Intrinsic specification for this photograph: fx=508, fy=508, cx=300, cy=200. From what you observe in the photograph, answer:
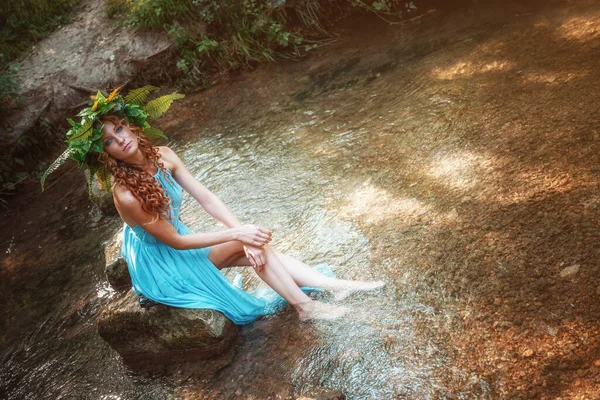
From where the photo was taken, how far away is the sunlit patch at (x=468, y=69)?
18.3ft

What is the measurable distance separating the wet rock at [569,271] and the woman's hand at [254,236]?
1825mm

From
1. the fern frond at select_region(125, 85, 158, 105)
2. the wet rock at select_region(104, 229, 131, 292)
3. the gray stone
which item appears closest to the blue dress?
the fern frond at select_region(125, 85, 158, 105)

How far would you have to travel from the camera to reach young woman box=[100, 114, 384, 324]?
Answer: 3232 mm

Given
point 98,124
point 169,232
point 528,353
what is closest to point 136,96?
point 98,124

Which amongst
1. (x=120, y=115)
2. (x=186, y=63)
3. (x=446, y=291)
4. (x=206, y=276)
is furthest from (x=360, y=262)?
(x=186, y=63)

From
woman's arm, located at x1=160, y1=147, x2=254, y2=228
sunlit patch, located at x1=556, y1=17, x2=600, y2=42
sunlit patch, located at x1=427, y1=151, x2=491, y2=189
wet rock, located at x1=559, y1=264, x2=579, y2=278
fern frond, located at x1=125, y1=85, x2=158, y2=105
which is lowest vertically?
wet rock, located at x1=559, y1=264, x2=579, y2=278

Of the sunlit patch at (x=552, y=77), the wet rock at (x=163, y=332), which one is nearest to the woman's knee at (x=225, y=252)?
the wet rock at (x=163, y=332)

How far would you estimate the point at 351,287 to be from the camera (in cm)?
358

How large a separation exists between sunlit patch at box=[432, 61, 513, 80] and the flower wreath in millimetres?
3522

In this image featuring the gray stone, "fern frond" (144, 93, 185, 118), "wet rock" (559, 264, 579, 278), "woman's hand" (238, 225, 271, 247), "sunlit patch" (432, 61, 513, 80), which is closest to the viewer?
"wet rock" (559, 264, 579, 278)

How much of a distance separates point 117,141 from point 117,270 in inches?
67.1

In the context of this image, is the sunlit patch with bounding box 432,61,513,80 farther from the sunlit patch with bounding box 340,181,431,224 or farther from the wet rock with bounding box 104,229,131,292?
the wet rock with bounding box 104,229,131,292

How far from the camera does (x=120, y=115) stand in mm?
3354

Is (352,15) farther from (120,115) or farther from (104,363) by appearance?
(104,363)
